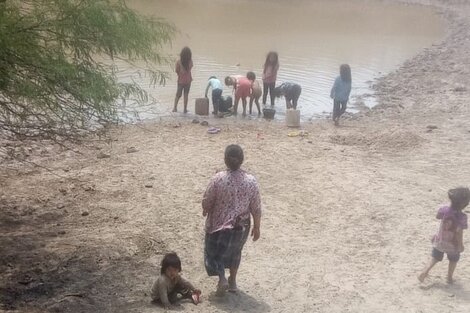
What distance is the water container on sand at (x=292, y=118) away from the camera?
1424 centimetres

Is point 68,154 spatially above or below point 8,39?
below

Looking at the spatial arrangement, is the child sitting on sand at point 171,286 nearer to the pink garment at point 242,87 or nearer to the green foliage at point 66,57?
the green foliage at point 66,57

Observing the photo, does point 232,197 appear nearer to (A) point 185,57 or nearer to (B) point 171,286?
(B) point 171,286

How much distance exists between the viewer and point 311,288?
7.14 m

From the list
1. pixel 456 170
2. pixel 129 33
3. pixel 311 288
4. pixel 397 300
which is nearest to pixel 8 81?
pixel 129 33

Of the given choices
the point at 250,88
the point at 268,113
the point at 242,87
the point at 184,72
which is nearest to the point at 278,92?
the point at 268,113

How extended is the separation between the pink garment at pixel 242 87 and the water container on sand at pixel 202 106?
2.20 feet

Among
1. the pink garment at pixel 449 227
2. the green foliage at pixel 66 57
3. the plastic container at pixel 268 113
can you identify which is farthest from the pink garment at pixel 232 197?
the plastic container at pixel 268 113

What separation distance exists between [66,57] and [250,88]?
8.28m

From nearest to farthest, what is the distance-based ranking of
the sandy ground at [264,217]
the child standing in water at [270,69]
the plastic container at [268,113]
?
the sandy ground at [264,217]
the plastic container at [268,113]
the child standing in water at [270,69]

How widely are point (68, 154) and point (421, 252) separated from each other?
621 cm

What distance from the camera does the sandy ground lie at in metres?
7.05

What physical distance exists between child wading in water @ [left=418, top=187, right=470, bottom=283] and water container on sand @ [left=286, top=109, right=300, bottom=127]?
7429 mm

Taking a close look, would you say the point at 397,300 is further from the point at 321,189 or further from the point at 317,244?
the point at 321,189
